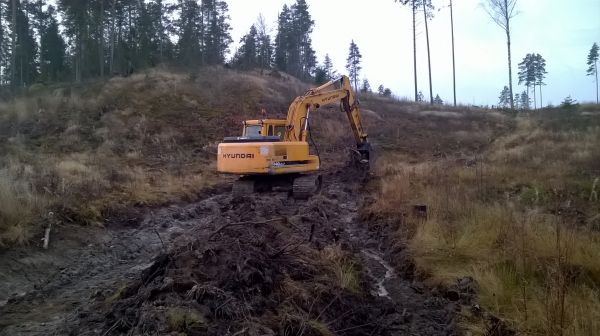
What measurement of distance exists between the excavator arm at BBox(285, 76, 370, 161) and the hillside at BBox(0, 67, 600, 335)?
1.66m

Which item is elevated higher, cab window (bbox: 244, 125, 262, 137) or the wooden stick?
cab window (bbox: 244, 125, 262, 137)

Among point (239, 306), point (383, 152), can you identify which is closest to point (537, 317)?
point (239, 306)

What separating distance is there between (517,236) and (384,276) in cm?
185

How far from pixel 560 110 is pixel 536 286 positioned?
2748 cm

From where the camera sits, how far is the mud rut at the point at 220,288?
164 inches

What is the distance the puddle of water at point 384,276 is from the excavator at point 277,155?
196 inches

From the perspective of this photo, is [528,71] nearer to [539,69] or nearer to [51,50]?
[539,69]

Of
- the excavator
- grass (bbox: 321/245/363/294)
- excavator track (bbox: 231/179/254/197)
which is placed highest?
the excavator

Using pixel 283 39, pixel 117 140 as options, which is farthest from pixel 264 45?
pixel 117 140

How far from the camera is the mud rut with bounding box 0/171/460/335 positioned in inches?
164

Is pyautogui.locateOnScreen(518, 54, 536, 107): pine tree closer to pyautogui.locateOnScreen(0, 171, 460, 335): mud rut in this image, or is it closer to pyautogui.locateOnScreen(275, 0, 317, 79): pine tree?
pyautogui.locateOnScreen(275, 0, 317, 79): pine tree

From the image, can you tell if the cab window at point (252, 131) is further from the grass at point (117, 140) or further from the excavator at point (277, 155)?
the grass at point (117, 140)

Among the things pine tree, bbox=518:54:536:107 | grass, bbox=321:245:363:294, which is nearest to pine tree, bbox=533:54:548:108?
pine tree, bbox=518:54:536:107

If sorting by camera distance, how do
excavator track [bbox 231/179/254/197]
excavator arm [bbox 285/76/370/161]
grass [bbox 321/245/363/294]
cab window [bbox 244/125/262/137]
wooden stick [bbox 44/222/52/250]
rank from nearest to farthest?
grass [bbox 321/245/363/294], wooden stick [bbox 44/222/52/250], excavator track [bbox 231/179/254/197], cab window [bbox 244/125/262/137], excavator arm [bbox 285/76/370/161]
